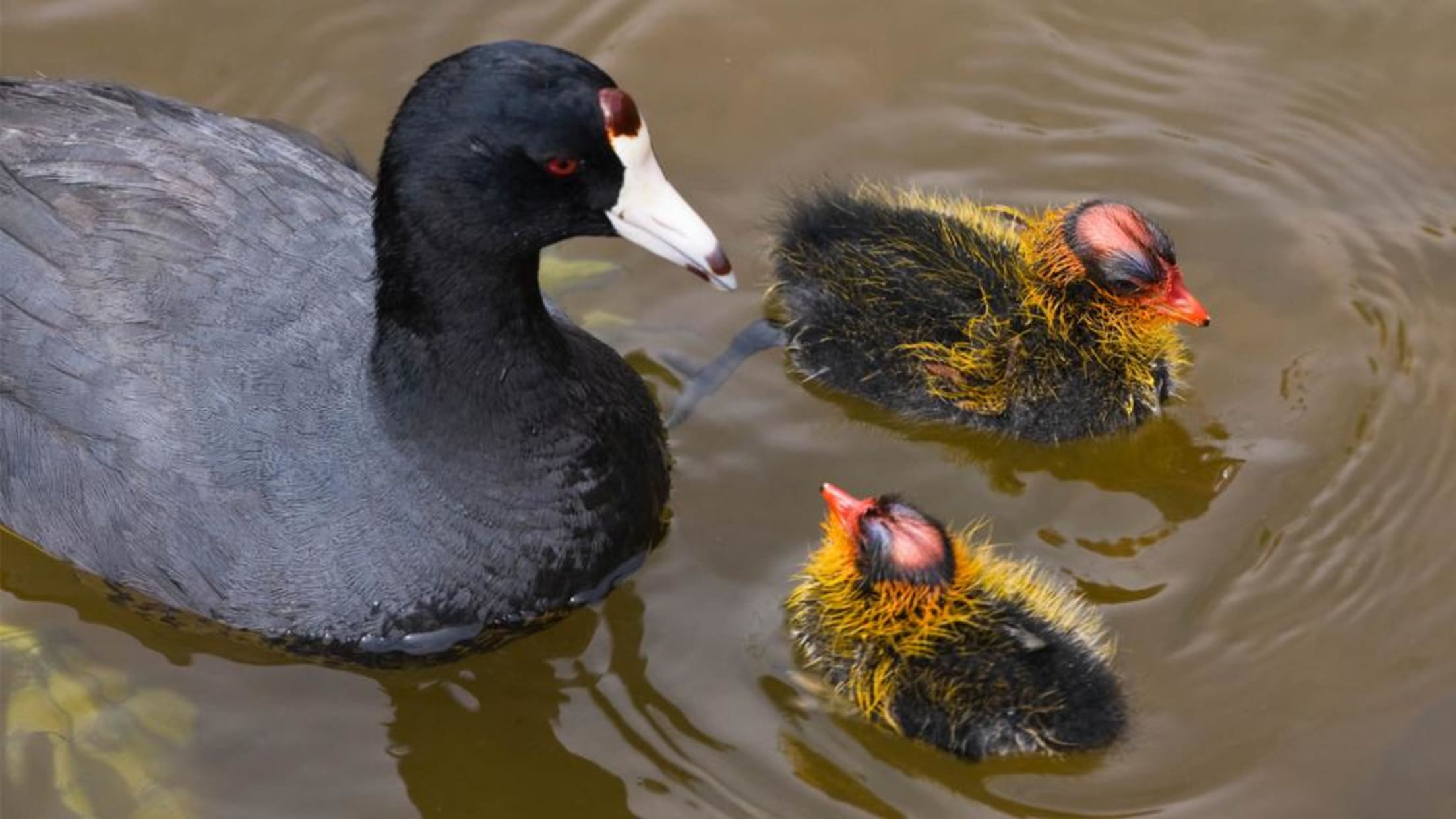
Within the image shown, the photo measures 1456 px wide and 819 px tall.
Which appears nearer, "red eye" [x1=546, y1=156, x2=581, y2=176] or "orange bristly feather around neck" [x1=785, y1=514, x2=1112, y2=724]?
"red eye" [x1=546, y1=156, x2=581, y2=176]

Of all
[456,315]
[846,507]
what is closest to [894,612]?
[846,507]

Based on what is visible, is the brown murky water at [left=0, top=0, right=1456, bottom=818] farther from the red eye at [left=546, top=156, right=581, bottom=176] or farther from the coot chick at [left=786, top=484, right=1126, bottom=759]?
the red eye at [left=546, top=156, right=581, bottom=176]

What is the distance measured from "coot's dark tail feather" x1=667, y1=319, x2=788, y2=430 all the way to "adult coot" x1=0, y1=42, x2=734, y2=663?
1.88 ft

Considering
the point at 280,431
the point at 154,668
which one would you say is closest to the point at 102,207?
the point at 280,431

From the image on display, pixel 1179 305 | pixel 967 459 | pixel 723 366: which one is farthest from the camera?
pixel 723 366

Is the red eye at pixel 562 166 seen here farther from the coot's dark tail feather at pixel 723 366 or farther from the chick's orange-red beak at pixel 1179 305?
the chick's orange-red beak at pixel 1179 305

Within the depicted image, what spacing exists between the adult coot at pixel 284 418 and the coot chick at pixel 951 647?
0.65 m

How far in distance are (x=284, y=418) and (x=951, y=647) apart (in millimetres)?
1579

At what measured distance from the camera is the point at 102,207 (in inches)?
173

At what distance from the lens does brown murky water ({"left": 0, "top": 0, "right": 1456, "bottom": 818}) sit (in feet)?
14.3

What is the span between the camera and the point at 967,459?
5.01 meters

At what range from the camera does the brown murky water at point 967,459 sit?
435cm

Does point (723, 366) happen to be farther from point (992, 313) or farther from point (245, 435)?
point (245, 435)

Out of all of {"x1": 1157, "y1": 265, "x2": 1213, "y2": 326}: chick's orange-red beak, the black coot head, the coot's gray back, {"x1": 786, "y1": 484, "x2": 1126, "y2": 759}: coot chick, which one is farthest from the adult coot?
{"x1": 1157, "y1": 265, "x2": 1213, "y2": 326}: chick's orange-red beak
